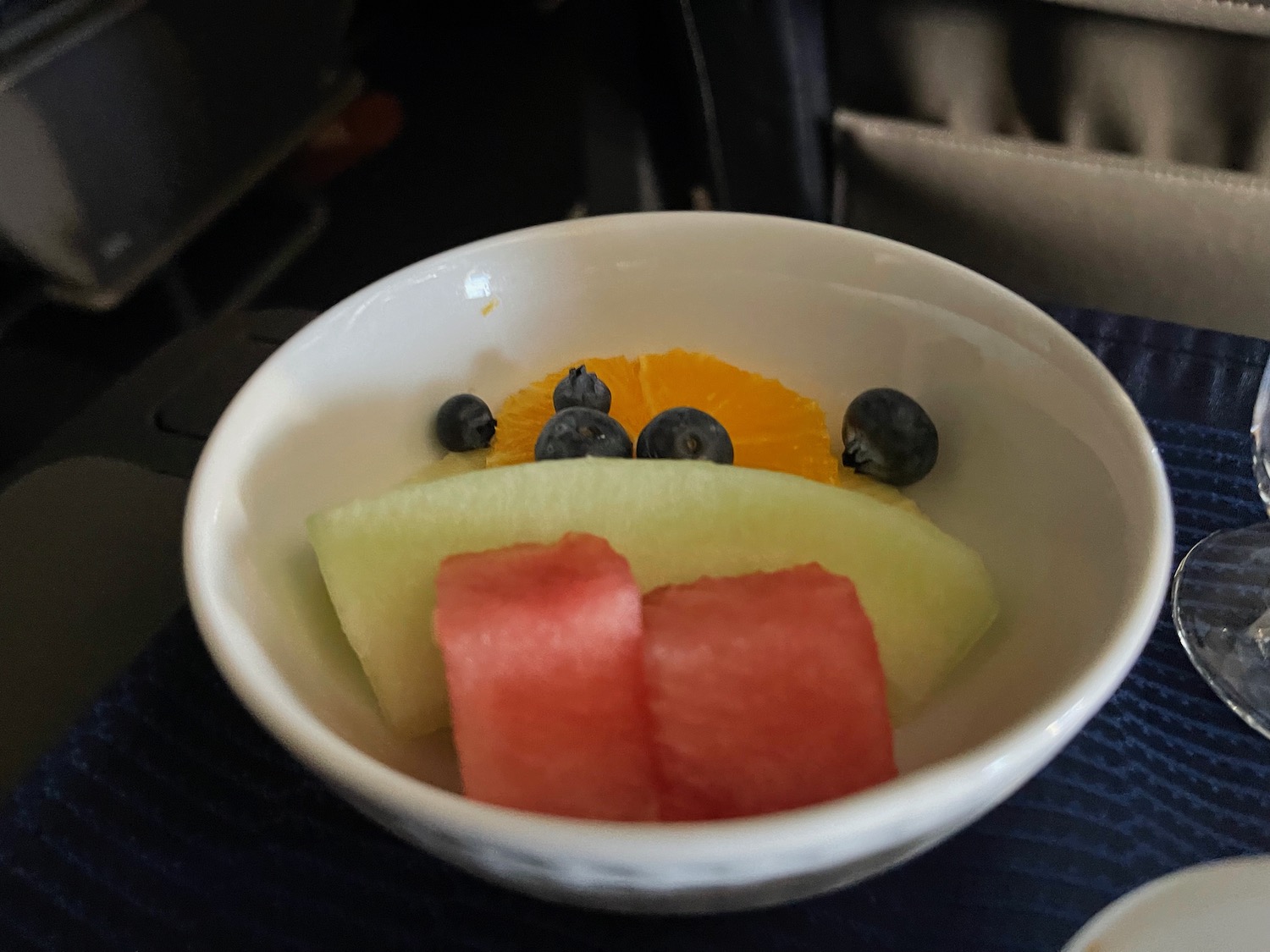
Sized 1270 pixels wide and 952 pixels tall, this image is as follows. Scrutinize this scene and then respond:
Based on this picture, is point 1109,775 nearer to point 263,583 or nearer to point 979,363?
point 979,363


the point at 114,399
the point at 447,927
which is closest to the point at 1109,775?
the point at 447,927

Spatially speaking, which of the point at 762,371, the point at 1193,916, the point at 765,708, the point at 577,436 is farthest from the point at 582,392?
the point at 1193,916

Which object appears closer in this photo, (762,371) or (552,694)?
(552,694)

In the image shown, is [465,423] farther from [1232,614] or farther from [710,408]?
[1232,614]

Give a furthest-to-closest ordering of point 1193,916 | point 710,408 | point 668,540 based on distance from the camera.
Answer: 1. point 710,408
2. point 668,540
3. point 1193,916

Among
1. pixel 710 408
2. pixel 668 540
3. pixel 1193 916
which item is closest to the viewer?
pixel 1193 916

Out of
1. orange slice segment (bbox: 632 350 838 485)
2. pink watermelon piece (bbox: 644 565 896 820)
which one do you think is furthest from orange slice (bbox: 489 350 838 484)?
pink watermelon piece (bbox: 644 565 896 820)
